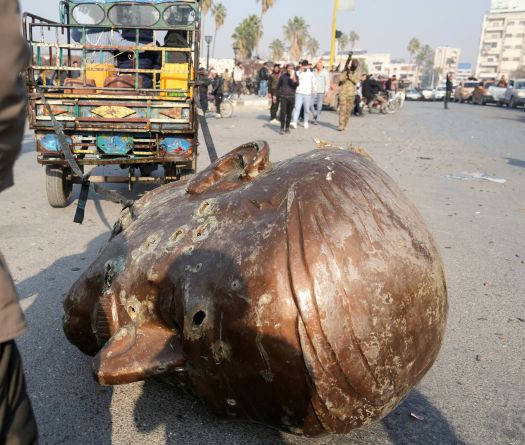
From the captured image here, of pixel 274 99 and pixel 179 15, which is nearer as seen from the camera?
pixel 179 15

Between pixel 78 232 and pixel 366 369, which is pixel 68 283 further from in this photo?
pixel 366 369

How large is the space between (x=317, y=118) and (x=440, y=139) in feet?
16.4

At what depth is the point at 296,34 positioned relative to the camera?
86.5 metres

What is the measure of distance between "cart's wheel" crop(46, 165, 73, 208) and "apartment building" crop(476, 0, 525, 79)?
103m

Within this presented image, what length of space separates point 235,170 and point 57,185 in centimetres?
424

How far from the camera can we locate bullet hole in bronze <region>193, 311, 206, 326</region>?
2.00 meters

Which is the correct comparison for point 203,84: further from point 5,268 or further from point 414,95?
point 414,95

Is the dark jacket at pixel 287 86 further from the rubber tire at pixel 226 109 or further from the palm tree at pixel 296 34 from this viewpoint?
the palm tree at pixel 296 34

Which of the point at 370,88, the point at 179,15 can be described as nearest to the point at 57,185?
the point at 179,15

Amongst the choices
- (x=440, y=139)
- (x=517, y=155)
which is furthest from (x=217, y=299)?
(x=440, y=139)

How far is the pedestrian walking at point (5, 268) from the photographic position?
1.12 meters

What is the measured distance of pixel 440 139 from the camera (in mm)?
14461

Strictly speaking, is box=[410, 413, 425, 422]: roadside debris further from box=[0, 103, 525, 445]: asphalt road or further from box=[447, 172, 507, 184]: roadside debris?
box=[447, 172, 507, 184]: roadside debris

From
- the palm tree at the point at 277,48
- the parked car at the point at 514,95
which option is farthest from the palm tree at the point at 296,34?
the parked car at the point at 514,95
